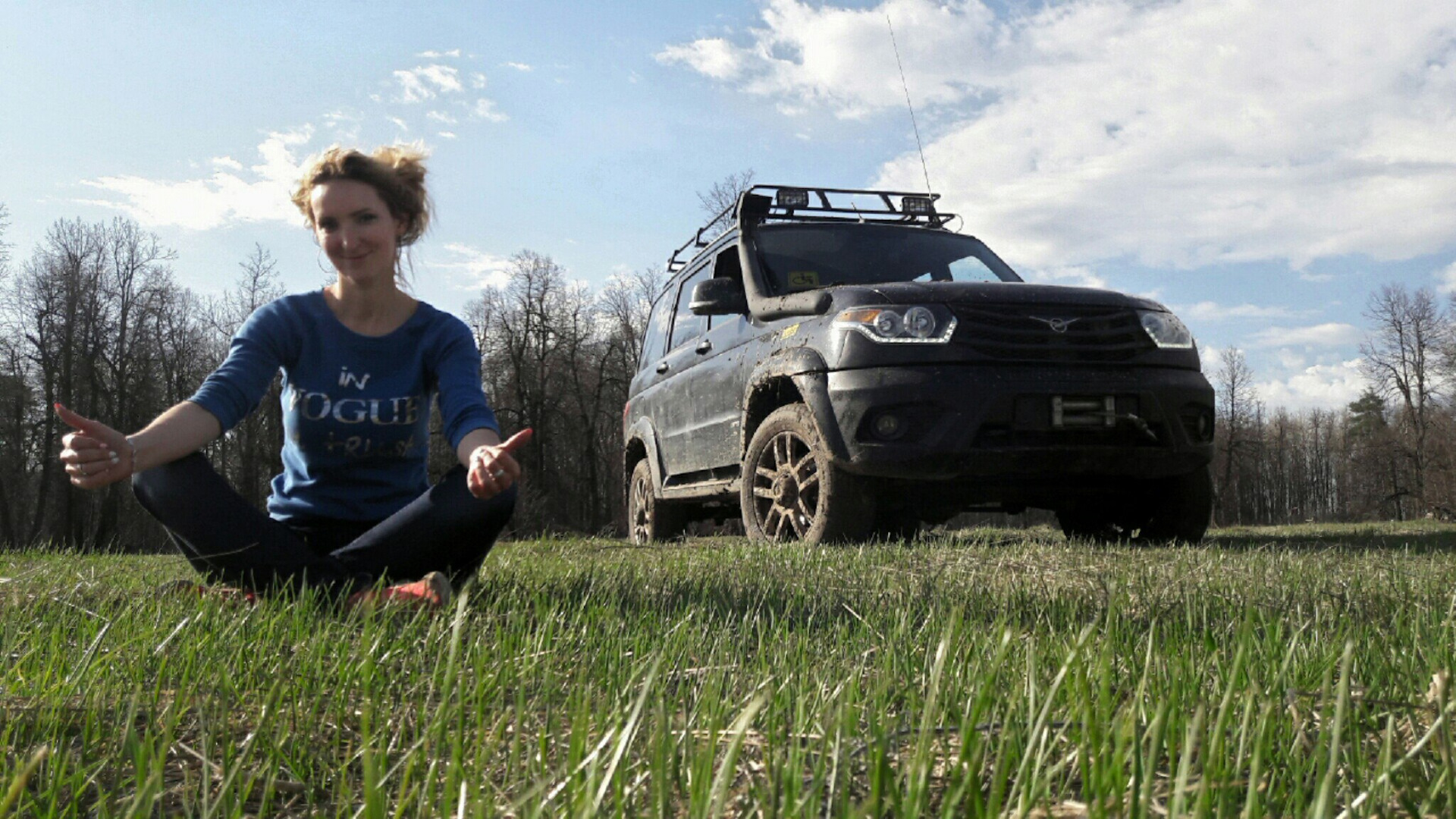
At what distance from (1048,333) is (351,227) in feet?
11.7

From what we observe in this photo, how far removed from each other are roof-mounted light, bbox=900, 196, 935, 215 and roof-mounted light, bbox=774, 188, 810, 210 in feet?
2.51

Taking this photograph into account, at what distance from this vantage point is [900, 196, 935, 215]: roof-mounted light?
7867 millimetres

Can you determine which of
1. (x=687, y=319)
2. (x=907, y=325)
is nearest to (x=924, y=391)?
(x=907, y=325)

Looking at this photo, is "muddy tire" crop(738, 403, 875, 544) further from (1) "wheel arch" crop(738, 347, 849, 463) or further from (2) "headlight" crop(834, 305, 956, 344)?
(2) "headlight" crop(834, 305, 956, 344)

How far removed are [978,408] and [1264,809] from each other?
4.33 meters

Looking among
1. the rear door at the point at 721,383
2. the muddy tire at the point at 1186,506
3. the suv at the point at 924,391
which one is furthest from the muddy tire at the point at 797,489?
the muddy tire at the point at 1186,506

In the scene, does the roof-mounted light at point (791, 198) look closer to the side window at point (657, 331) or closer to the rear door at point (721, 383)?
the rear door at point (721, 383)

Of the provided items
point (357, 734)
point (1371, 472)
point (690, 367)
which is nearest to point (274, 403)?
point (690, 367)

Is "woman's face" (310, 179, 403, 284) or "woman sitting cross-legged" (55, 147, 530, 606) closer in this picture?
"woman sitting cross-legged" (55, 147, 530, 606)

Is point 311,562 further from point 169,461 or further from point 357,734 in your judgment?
point 357,734

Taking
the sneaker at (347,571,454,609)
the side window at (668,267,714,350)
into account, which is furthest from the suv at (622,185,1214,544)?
the sneaker at (347,571,454,609)

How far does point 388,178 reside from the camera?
355cm

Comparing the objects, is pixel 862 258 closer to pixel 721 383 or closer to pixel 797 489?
pixel 721 383

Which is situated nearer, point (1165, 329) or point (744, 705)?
point (744, 705)
